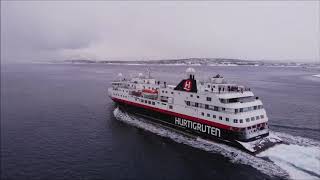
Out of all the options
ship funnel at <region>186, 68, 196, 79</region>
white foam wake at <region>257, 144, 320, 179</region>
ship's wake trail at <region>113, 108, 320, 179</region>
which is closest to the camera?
white foam wake at <region>257, 144, 320, 179</region>

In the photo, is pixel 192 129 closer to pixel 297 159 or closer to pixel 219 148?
pixel 219 148

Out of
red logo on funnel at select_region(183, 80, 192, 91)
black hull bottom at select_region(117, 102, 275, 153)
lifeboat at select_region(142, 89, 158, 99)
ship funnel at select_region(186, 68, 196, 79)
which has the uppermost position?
ship funnel at select_region(186, 68, 196, 79)

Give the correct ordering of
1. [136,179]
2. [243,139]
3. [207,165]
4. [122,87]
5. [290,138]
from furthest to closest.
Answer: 1. [122,87]
2. [290,138]
3. [243,139]
4. [207,165]
5. [136,179]

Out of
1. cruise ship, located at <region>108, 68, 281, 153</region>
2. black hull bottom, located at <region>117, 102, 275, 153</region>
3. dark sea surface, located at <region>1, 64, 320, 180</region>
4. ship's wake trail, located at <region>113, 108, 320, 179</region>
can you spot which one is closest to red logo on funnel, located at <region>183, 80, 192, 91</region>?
cruise ship, located at <region>108, 68, 281, 153</region>

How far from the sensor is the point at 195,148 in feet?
123

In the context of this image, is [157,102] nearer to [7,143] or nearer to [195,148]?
[195,148]

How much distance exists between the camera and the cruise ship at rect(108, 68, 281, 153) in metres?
36.6

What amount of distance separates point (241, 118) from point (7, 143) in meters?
33.9

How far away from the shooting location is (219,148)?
3703 cm

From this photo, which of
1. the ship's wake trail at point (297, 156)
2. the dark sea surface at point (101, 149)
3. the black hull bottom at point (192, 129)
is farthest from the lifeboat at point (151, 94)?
the ship's wake trail at point (297, 156)

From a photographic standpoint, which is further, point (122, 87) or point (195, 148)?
point (122, 87)

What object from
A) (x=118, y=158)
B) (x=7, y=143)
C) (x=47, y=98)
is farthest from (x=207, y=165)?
(x=47, y=98)

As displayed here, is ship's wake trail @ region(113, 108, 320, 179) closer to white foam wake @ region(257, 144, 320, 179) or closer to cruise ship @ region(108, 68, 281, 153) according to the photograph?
white foam wake @ region(257, 144, 320, 179)

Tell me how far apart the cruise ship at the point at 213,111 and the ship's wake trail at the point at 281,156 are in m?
1.24
